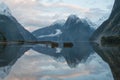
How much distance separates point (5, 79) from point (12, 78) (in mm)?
1147

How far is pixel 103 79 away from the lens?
21.6 meters

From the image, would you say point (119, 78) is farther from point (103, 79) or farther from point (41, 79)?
point (41, 79)

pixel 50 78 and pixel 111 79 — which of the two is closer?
pixel 111 79

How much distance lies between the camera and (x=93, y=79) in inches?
850

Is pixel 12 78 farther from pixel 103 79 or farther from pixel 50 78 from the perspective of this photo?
pixel 103 79

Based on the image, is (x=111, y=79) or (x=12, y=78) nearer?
(x=111, y=79)

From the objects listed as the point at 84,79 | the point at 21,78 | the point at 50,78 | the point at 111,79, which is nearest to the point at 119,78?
the point at 111,79

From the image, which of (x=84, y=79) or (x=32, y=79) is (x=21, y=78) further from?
(x=84, y=79)

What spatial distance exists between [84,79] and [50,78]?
2.28 metres

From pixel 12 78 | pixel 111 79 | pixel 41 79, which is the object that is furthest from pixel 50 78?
pixel 111 79

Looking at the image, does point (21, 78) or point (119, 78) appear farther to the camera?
point (21, 78)

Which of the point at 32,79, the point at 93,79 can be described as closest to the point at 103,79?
the point at 93,79

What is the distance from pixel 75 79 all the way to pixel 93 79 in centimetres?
116

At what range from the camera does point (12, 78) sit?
2255cm
